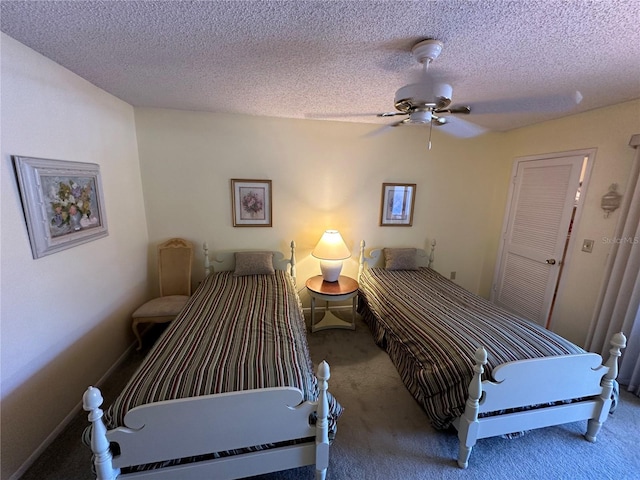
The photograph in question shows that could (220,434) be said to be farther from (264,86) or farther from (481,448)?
(264,86)

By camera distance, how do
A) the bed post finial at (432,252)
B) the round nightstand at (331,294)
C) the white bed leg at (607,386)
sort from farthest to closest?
the bed post finial at (432,252), the round nightstand at (331,294), the white bed leg at (607,386)

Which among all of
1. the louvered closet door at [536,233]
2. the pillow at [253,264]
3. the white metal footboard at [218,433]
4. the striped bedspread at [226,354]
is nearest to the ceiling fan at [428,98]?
the louvered closet door at [536,233]

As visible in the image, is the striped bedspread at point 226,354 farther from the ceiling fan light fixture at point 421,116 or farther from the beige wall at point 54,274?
the ceiling fan light fixture at point 421,116

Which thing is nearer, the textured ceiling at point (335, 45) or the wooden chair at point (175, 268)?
the textured ceiling at point (335, 45)

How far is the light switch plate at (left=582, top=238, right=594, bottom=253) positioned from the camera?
2.47m

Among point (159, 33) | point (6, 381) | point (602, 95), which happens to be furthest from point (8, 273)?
point (602, 95)

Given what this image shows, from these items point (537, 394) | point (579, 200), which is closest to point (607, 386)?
point (537, 394)

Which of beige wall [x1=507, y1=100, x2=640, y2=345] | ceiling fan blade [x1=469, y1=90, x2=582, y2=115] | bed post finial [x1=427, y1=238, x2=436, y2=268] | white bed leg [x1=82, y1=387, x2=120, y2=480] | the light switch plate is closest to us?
white bed leg [x1=82, y1=387, x2=120, y2=480]

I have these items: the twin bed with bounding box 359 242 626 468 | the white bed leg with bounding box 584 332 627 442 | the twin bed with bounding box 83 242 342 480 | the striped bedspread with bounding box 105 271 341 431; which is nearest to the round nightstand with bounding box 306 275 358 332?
the striped bedspread with bounding box 105 271 341 431

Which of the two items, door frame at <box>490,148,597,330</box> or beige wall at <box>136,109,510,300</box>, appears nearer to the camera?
door frame at <box>490,148,597,330</box>

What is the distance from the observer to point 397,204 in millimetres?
3379

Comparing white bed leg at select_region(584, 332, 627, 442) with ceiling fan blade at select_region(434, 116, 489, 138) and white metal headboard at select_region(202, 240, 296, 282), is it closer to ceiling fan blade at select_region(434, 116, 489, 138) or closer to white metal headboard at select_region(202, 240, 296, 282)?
ceiling fan blade at select_region(434, 116, 489, 138)

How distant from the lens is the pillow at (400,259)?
3332mm

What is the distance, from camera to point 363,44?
4.74 feet
